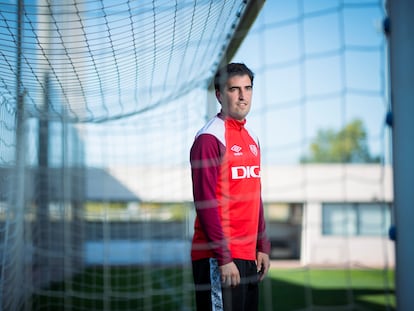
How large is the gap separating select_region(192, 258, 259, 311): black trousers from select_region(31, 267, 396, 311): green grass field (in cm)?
148

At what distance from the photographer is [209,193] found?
1.47 m

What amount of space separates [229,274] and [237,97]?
0.55 m

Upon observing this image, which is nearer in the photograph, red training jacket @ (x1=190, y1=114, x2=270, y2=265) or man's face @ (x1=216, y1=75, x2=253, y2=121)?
red training jacket @ (x1=190, y1=114, x2=270, y2=265)

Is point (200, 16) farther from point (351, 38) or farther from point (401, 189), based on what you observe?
point (401, 189)

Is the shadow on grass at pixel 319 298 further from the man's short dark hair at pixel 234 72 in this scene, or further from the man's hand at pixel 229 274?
the man's short dark hair at pixel 234 72

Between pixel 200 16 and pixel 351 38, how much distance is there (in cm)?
58

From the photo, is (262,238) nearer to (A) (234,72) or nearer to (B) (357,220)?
(A) (234,72)

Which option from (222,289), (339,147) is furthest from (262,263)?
(339,147)

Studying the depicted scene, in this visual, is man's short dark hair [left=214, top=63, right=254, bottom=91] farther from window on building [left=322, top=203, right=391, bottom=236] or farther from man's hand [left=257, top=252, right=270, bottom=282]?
window on building [left=322, top=203, right=391, bottom=236]

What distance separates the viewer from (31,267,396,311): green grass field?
3.88 m

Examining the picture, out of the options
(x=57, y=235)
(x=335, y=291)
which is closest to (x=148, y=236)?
(x=57, y=235)

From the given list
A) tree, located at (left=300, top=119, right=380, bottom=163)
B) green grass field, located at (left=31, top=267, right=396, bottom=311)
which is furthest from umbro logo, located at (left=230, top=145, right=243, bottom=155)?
tree, located at (left=300, top=119, right=380, bottom=163)

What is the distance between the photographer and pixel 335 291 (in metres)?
5.33

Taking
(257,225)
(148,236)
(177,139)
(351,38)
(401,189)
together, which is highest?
(351,38)
